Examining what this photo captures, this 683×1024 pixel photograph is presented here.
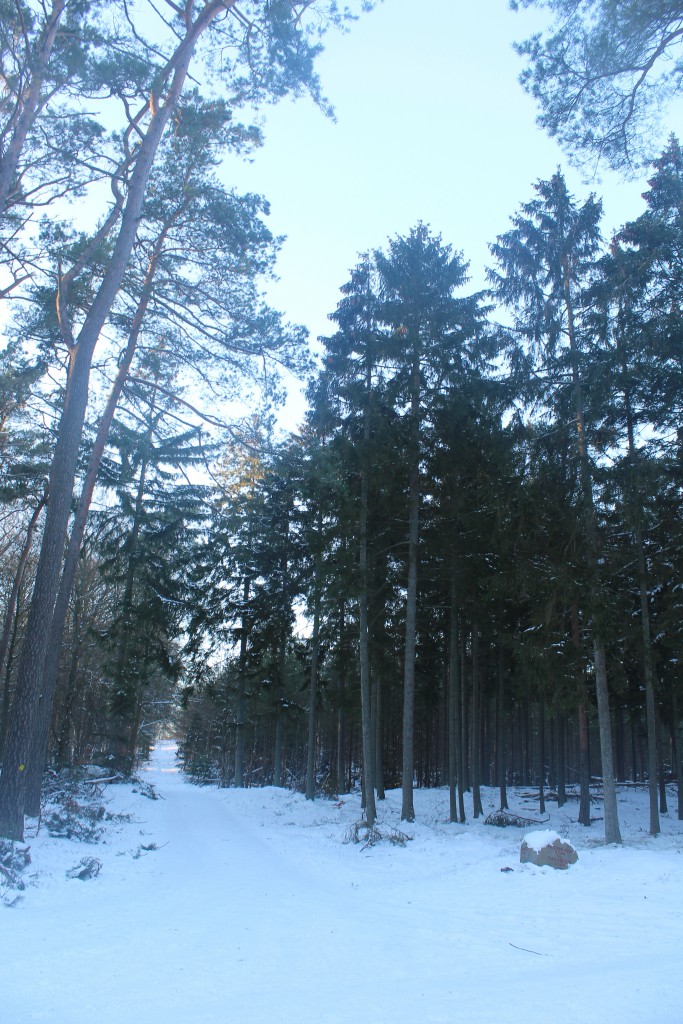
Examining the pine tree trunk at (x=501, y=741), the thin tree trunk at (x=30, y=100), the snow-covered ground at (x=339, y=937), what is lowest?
the snow-covered ground at (x=339, y=937)

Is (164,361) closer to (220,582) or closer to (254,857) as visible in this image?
(254,857)

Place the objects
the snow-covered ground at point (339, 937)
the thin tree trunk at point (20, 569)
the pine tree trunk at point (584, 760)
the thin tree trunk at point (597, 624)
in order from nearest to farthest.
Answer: the snow-covered ground at point (339, 937) < the thin tree trunk at point (597, 624) < the pine tree trunk at point (584, 760) < the thin tree trunk at point (20, 569)

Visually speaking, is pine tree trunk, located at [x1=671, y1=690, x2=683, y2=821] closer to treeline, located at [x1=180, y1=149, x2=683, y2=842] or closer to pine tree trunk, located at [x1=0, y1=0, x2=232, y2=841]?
treeline, located at [x1=180, y1=149, x2=683, y2=842]

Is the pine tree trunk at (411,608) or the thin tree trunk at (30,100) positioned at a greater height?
the thin tree trunk at (30,100)

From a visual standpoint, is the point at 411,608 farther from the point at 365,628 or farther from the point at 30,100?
the point at 30,100

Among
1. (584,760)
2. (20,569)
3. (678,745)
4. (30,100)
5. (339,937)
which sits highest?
(30,100)

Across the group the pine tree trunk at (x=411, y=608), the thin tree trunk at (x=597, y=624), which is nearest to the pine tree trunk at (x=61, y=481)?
the pine tree trunk at (x=411, y=608)

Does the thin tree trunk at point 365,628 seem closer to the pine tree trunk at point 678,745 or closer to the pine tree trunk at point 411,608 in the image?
the pine tree trunk at point 411,608

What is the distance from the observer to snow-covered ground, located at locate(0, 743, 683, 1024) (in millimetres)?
4512

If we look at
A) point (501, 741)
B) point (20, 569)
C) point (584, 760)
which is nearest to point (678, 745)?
point (501, 741)

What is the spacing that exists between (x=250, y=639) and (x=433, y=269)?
15.5 meters

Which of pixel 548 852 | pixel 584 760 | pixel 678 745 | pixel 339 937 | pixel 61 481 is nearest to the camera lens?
pixel 339 937

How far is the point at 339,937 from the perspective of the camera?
21.4 ft

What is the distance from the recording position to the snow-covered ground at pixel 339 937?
4512 mm
